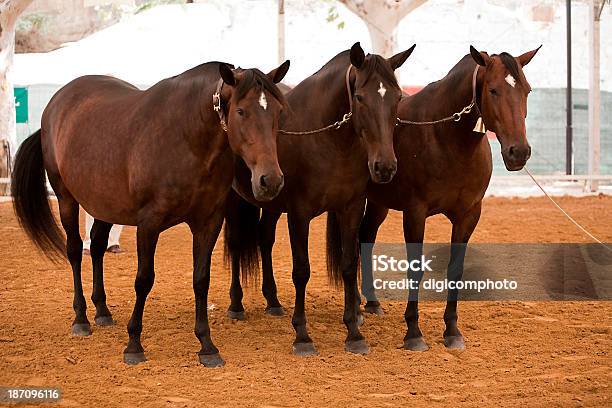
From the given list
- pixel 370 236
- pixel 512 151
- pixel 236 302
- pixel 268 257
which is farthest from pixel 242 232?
pixel 512 151

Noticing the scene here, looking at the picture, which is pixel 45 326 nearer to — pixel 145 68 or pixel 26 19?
pixel 145 68

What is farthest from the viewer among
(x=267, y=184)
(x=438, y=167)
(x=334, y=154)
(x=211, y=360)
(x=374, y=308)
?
(x=374, y=308)

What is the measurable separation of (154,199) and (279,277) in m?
2.95

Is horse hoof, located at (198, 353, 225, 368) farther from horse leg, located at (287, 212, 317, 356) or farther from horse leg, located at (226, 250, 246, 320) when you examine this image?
horse leg, located at (226, 250, 246, 320)

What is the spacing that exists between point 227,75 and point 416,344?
2.00 metres

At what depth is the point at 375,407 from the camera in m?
3.74

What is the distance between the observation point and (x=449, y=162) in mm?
4938

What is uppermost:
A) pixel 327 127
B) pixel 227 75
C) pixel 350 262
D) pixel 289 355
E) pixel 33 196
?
pixel 227 75

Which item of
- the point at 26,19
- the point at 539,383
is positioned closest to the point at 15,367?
the point at 539,383

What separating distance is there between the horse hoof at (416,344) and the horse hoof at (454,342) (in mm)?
141

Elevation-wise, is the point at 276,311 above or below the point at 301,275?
below

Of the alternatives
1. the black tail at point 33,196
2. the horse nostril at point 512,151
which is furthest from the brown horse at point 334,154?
the black tail at point 33,196

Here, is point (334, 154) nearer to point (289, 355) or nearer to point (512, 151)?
point (512, 151)

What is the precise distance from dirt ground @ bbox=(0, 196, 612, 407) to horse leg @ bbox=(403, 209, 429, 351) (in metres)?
0.11
